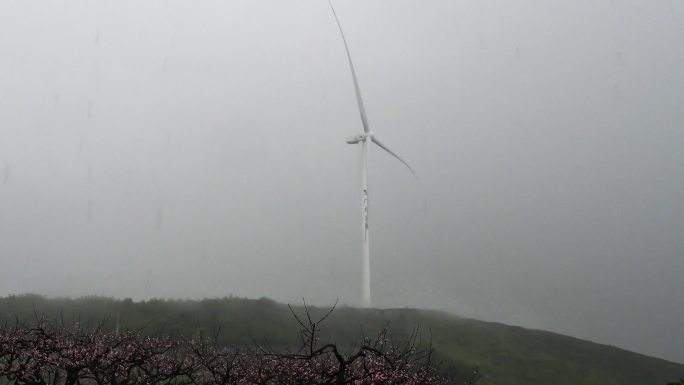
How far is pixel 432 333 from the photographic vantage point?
6225 inches

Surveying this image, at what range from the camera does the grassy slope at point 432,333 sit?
5541 inches

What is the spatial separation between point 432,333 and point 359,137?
85.1 metres

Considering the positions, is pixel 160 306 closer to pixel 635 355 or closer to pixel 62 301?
pixel 62 301

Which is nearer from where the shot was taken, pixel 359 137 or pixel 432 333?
pixel 359 137

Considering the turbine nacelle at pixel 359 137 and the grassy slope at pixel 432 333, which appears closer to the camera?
the turbine nacelle at pixel 359 137

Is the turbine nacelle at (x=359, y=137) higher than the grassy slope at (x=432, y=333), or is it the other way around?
the turbine nacelle at (x=359, y=137)

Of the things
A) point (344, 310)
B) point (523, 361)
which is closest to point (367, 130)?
point (523, 361)

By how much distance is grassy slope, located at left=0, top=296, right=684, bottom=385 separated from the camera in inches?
5541

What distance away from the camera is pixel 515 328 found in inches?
7200

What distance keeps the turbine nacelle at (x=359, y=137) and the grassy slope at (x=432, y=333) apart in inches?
2301

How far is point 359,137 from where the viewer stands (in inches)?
3789

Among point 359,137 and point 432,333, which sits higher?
point 359,137

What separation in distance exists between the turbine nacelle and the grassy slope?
5846 centimetres

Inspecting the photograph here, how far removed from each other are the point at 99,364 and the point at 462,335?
487ft
